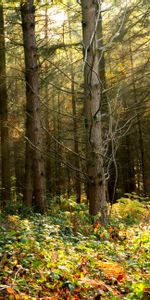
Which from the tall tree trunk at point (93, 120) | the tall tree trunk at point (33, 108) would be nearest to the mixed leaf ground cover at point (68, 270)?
the tall tree trunk at point (93, 120)

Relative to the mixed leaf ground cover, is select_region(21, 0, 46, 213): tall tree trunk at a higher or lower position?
higher

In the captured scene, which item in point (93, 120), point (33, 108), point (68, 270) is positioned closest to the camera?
point (68, 270)

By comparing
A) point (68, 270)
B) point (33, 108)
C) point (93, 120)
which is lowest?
point (68, 270)

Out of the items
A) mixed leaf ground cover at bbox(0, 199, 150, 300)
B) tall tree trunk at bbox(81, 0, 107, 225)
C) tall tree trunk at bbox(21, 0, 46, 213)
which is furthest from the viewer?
tall tree trunk at bbox(21, 0, 46, 213)

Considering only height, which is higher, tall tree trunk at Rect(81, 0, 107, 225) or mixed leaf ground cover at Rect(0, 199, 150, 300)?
tall tree trunk at Rect(81, 0, 107, 225)

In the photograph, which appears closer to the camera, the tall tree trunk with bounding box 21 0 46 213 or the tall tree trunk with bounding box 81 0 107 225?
the tall tree trunk with bounding box 81 0 107 225

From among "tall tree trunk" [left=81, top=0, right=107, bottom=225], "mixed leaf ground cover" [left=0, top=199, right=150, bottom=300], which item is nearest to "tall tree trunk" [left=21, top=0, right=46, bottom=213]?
"tall tree trunk" [left=81, top=0, right=107, bottom=225]

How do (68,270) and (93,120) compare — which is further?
(93,120)

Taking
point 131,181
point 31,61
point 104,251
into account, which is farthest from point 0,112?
point 131,181

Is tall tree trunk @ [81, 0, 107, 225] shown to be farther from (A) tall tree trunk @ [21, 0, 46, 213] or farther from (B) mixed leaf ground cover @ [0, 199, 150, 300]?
(A) tall tree trunk @ [21, 0, 46, 213]

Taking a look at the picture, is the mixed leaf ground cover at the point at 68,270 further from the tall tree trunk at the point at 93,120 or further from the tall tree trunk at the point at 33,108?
the tall tree trunk at the point at 33,108

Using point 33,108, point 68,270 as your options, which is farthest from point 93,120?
point 33,108

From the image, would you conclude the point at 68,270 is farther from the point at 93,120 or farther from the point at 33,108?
the point at 33,108

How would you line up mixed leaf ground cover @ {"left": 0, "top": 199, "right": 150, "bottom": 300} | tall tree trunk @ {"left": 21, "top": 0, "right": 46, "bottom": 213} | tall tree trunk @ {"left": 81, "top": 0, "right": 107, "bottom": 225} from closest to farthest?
mixed leaf ground cover @ {"left": 0, "top": 199, "right": 150, "bottom": 300}, tall tree trunk @ {"left": 81, "top": 0, "right": 107, "bottom": 225}, tall tree trunk @ {"left": 21, "top": 0, "right": 46, "bottom": 213}
